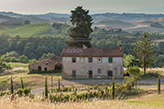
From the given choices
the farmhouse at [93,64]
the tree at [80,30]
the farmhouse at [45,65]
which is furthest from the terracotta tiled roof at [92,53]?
the farmhouse at [45,65]

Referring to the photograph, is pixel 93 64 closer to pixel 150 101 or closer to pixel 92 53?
pixel 92 53

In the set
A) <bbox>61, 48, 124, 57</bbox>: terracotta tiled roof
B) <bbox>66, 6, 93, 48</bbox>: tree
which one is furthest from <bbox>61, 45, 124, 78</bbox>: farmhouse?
<bbox>66, 6, 93, 48</bbox>: tree

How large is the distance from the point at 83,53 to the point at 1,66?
23907 millimetres

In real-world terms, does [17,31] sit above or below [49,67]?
above

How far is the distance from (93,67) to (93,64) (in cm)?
66

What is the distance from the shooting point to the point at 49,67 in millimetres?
50969

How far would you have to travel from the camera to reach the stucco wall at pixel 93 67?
44281 mm

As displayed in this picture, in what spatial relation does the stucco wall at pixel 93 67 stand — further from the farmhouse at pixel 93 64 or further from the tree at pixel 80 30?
the tree at pixel 80 30

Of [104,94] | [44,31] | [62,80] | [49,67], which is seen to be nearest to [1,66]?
A: [49,67]

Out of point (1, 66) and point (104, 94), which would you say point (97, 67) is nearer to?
point (104, 94)

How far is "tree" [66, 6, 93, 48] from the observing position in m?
54.3

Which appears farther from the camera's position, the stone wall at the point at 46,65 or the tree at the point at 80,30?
the tree at the point at 80,30

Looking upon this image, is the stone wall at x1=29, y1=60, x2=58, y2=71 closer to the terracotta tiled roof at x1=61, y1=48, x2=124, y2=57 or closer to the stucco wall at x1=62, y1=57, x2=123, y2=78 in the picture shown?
the stucco wall at x1=62, y1=57, x2=123, y2=78

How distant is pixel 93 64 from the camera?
4469cm
